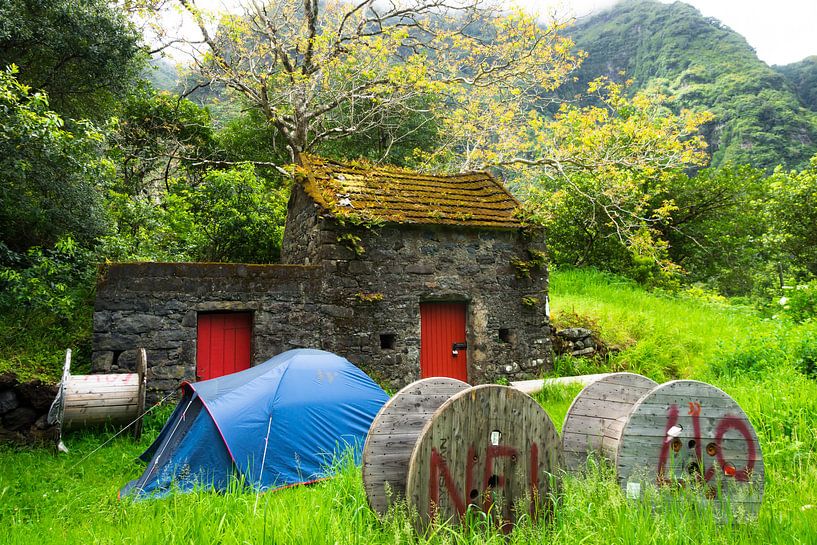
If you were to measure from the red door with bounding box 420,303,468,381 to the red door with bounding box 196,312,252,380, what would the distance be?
3.10 m

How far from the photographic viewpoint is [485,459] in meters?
3.40

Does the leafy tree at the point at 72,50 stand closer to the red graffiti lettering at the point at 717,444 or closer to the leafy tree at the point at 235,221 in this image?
the leafy tree at the point at 235,221

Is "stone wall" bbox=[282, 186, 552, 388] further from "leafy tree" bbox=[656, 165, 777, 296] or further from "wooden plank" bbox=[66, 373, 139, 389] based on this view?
"leafy tree" bbox=[656, 165, 777, 296]

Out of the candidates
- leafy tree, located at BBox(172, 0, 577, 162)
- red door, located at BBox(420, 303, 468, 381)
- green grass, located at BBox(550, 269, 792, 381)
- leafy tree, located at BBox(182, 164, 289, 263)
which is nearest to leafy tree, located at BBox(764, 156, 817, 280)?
green grass, located at BBox(550, 269, 792, 381)

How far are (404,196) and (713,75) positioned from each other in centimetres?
4411

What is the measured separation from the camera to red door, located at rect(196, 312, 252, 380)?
771 centimetres

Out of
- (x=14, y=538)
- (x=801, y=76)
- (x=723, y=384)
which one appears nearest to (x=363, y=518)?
(x=14, y=538)

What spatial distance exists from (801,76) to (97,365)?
61.6 m

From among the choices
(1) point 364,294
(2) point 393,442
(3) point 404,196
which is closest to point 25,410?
(1) point 364,294

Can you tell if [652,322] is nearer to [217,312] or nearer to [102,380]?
[217,312]

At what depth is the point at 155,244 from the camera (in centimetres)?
1126

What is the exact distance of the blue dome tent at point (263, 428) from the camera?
198 inches

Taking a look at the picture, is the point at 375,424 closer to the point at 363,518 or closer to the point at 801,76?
the point at 363,518

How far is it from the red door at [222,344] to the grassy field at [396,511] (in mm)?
984
